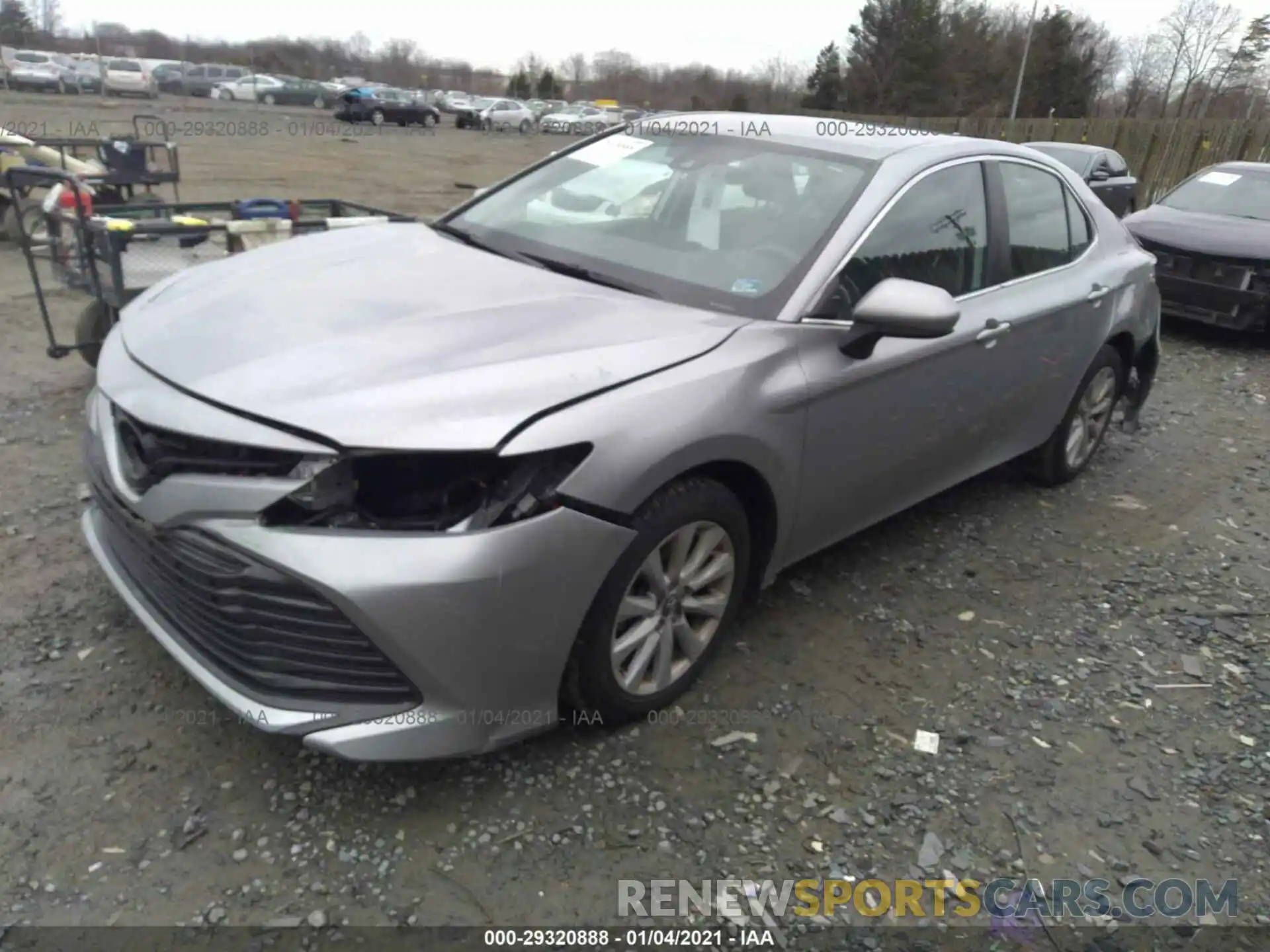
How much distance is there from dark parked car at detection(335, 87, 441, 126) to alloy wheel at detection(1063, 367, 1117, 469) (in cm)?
3868

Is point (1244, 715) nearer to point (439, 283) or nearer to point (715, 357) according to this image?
point (715, 357)

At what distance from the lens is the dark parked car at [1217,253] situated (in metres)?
8.05

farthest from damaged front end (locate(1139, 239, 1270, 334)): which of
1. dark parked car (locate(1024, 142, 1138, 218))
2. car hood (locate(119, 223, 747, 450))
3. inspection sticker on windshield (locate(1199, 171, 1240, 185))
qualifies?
car hood (locate(119, 223, 747, 450))

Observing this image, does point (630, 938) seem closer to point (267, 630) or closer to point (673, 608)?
point (673, 608)

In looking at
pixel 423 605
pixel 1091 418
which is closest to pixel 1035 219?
pixel 1091 418

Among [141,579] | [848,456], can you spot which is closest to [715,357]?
[848,456]

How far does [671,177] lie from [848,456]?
127 cm

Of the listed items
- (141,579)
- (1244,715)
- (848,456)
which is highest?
(848,456)

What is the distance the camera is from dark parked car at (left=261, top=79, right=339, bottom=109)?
4497cm

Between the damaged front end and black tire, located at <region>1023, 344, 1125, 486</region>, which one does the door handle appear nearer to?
black tire, located at <region>1023, 344, 1125, 486</region>

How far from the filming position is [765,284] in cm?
300

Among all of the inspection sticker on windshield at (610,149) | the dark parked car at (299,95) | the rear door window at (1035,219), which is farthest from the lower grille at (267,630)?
the dark parked car at (299,95)

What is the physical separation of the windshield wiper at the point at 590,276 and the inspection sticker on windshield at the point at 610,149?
0.81m

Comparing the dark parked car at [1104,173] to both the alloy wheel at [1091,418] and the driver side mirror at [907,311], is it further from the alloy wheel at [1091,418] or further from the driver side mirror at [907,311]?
the driver side mirror at [907,311]
